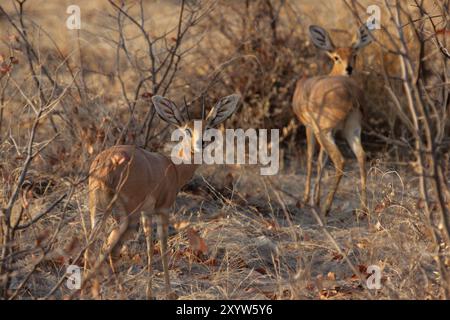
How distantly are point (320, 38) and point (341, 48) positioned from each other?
215 mm

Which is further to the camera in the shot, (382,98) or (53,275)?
(382,98)

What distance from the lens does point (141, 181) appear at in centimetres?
458

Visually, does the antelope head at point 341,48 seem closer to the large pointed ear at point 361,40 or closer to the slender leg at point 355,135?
the large pointed ear at point 361,40

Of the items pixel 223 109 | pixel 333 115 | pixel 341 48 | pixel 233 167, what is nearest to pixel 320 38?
pixel 341 48

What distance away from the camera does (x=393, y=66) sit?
937cm

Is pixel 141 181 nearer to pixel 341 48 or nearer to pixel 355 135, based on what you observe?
pixel 355 135

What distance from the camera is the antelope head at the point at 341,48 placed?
8.32 m

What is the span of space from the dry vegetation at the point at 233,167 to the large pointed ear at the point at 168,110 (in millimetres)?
366

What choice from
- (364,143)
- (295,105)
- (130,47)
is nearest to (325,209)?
(295,105)

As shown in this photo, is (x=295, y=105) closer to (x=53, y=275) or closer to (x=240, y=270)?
(x=240, y=270)

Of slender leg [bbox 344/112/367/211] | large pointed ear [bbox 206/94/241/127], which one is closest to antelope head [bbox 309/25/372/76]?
slender leg [bbox 344/112/367/211]

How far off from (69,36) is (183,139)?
543 centimetres

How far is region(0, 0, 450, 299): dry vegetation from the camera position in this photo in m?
4.16

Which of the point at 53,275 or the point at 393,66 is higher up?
the point at 393,66
